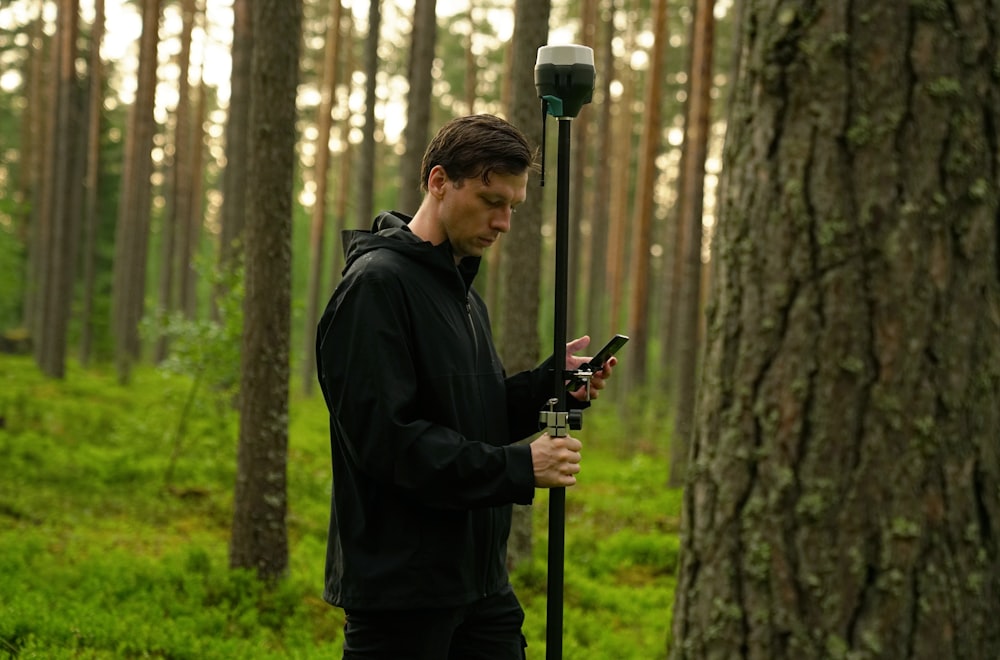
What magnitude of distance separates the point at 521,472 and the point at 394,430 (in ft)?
1.23

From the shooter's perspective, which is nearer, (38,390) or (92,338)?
(38,390)

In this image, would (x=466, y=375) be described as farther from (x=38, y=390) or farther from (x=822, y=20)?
(x=38, y=390)

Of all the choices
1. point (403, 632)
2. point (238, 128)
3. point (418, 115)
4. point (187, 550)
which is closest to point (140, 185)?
point (238, 128)

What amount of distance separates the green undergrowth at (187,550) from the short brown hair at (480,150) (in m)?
3.75

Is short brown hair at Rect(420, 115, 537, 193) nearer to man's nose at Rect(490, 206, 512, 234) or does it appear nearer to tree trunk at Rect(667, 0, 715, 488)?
man's nose at Rect(490, 206, 512, 234)

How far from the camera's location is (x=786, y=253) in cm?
206

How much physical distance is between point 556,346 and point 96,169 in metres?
22.6

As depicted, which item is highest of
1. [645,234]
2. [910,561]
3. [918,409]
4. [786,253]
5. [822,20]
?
[645,234]

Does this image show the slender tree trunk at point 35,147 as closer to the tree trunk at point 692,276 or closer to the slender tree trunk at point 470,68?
the slender tree trunk at point 470,68

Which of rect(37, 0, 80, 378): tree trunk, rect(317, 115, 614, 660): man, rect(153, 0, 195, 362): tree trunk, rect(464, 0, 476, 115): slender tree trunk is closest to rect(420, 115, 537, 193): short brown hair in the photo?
rect(317, 115, 614, 660): man

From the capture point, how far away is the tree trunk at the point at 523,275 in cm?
788

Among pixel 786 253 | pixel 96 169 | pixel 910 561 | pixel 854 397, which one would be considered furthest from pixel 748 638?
pixel 96 169

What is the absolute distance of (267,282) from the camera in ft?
22.6

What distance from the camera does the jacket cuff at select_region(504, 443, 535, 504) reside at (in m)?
2.67
